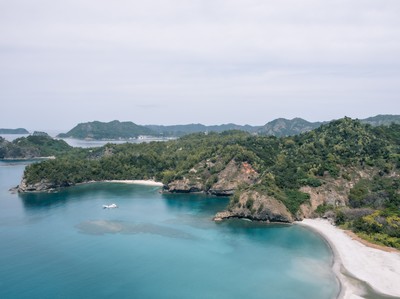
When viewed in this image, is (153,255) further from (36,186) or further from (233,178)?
(36,186)

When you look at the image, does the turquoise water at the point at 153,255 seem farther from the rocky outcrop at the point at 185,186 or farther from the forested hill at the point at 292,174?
the rocky outcrop at the point at 185,186

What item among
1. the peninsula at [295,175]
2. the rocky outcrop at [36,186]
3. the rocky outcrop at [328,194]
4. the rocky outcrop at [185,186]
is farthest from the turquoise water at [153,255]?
the rocky outcrop at [36,186]

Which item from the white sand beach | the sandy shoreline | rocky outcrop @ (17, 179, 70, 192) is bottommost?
the sandy shoreline

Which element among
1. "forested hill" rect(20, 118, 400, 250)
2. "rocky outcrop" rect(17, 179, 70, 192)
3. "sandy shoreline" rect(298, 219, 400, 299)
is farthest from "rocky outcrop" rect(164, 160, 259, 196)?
"sandy shoreline" rect(298, 219, 400, 299)

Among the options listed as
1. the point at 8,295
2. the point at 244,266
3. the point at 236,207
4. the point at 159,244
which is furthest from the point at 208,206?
the point at 8,295

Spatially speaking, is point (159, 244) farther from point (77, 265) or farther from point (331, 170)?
point (331, 170)

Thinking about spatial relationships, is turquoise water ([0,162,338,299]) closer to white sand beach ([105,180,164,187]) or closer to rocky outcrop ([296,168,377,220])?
rocky outcrop ([296,168,377,220])
